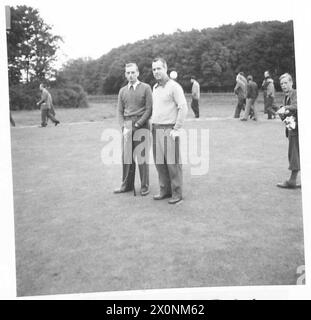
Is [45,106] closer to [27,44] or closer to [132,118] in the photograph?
[27,44]

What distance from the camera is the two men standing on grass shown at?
12.3 ft

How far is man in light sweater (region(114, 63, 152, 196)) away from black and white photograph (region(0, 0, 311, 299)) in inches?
0.5

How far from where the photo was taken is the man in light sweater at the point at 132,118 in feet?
13.4

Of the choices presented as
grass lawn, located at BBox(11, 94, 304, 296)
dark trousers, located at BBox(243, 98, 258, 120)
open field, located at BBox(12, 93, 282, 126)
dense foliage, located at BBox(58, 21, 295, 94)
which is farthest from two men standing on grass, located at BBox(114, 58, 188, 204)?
dark trousers, located at BBox(243, 98, 258, 120)

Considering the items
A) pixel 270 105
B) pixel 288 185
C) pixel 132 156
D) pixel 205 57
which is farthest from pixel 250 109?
pixel 132 156

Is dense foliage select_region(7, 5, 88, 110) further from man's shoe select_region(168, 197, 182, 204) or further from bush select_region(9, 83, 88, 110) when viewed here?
man's shoe select_region(168, 197, 182, 204)

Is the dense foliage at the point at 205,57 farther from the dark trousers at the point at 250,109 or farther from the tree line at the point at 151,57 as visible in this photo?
the dark trousers at the point at 250,109

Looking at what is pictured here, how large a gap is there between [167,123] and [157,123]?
0.12 meters

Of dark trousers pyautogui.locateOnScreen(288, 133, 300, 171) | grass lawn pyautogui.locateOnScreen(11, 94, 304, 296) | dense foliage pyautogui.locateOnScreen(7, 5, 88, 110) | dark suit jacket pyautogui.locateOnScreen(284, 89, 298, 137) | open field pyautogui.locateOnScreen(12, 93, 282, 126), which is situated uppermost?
dense foliage pyautogui.locateOnScreen(7, 5, 88, 110)

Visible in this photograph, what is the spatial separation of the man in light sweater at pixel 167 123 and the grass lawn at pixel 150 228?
1.04 ft

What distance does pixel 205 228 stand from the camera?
3279mm
